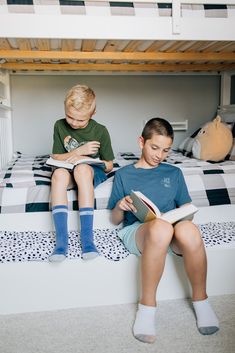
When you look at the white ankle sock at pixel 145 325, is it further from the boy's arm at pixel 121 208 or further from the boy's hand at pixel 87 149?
the boy's hand at pixel 87 149

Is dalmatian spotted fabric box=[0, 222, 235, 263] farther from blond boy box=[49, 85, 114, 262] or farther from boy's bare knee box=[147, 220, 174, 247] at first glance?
boy's bare knee box=[147, 220, 174, 247]

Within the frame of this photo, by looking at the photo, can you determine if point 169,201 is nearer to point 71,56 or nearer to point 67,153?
point 67,153

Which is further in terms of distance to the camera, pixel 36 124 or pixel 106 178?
pixel 36 124

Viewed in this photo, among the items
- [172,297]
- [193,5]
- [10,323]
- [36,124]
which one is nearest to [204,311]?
[172,297]

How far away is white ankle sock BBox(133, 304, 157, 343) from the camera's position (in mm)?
984

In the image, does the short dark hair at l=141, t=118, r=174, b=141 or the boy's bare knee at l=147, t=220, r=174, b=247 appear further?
the short dark hair at l=141, t=118, r=174, b=141

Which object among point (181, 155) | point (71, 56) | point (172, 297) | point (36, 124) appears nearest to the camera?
point (172, 297)

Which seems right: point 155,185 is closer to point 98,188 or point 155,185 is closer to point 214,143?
point 98,188

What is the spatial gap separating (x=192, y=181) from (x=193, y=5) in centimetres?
66

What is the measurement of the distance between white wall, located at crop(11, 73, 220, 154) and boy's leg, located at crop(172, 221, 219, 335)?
66.3 inches

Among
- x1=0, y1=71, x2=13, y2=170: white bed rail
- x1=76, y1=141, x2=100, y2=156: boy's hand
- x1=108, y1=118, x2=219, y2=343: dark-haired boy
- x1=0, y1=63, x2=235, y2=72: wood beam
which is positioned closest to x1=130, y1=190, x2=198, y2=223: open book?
x1=108, y1=118, x2=219, y2=343: dark-haired boy

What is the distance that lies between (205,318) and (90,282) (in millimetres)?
355

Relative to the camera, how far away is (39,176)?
4.94 feet

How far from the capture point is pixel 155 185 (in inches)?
47.3
